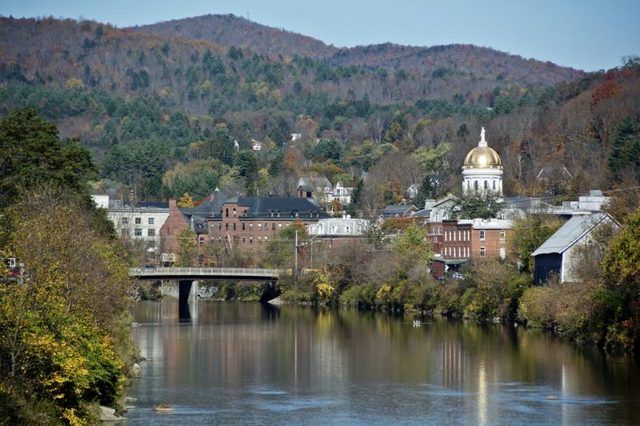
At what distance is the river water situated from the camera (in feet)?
164

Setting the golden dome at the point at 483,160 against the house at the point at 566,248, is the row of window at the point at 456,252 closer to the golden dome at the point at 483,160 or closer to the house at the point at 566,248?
the golden dome at the point at 483,160

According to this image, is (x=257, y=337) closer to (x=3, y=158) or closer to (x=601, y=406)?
(x=3, y=158)

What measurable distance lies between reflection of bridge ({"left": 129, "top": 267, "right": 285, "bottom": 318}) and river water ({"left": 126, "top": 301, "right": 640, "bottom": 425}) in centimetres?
2030

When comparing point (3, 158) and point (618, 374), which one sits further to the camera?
point (3, 158)

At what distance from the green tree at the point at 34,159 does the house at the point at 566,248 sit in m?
26.3

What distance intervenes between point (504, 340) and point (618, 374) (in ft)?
54.3

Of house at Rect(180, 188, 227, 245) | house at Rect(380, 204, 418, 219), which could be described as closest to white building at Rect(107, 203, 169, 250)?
house at Rect(180, 188, 227, 245)

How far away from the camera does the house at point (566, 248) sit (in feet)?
275

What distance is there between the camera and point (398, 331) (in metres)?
83.9

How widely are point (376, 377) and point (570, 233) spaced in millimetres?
31110

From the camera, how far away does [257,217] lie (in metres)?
158

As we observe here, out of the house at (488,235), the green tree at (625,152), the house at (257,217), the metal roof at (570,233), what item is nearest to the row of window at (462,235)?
the house at (488,235)

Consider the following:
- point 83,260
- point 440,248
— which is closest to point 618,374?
point 83,260

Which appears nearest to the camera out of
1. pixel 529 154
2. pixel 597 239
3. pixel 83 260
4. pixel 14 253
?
pixel 14 253
